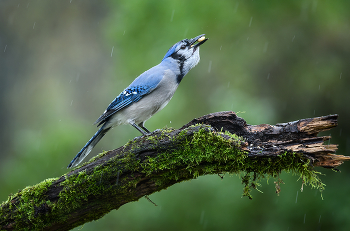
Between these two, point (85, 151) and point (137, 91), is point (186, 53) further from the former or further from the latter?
point (85, 151)

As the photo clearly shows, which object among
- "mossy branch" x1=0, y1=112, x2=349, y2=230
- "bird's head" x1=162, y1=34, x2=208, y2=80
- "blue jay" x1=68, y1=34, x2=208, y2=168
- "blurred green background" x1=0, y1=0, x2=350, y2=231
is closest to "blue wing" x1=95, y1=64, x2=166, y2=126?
"blue jay" x1=68, y1=34, x2=208, y2=168

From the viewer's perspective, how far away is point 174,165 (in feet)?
8.11

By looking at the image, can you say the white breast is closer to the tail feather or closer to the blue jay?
the blue jay

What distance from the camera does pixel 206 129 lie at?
8.23 feet

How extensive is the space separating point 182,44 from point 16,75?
605 cm

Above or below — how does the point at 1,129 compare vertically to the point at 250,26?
Answer: above

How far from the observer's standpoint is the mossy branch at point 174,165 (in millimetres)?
2428

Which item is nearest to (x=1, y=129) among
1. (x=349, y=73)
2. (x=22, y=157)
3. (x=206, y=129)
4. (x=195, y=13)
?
(x=22, y=157)

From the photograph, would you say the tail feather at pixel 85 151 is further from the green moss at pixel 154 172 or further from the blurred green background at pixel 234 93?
the blurred green background at pixel 234 93

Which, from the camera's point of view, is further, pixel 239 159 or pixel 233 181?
pixel 233 181

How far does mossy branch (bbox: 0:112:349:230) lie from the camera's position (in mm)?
2428

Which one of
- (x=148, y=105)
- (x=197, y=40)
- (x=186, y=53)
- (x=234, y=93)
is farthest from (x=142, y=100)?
(x=234, y=93)

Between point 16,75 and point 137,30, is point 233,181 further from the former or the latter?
point 16,75

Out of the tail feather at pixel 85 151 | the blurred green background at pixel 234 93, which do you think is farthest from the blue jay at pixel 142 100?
the blurred green background at pixel 234 93
